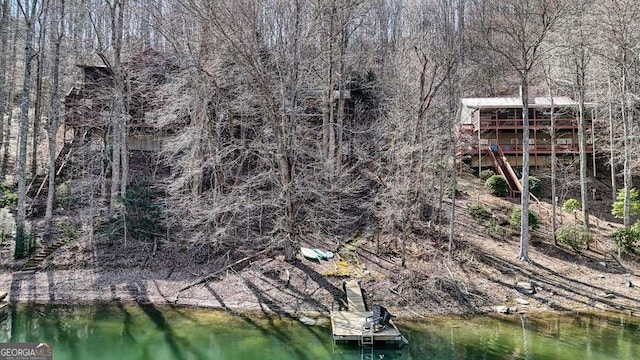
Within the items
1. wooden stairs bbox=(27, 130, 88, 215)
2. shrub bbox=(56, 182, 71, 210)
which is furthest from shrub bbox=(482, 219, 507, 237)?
wooden stairs bbox=(27, 130, 88, 215)

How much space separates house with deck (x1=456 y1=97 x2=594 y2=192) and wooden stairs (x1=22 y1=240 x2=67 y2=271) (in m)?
19.6

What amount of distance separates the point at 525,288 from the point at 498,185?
8372mm

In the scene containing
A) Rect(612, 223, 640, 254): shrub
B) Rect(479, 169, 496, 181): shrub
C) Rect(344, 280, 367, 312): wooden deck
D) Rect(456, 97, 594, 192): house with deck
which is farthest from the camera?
Rect(456, 97, 594, 192): house with deck

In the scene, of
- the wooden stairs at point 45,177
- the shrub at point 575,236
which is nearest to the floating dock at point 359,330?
the shrub at point 575,236

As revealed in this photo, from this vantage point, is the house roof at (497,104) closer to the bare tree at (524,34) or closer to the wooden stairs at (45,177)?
the bare tree at (524,34)

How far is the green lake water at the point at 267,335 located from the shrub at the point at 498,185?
961cm

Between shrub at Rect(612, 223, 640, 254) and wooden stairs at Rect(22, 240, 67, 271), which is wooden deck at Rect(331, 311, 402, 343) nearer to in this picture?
wooden stairs at Rect(22, 240, 67, 271)

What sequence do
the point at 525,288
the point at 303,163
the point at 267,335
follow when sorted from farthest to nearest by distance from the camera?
the point at 303,163 → the point at 525,288 → the point at 267,335

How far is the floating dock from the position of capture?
10.2 meters

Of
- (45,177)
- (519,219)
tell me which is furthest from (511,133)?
(45,177)

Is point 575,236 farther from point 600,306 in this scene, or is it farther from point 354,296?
point 354,296

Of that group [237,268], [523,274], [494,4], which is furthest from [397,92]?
[237,268]

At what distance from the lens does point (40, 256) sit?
585 inches

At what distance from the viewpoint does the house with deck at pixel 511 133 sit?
952 inches
